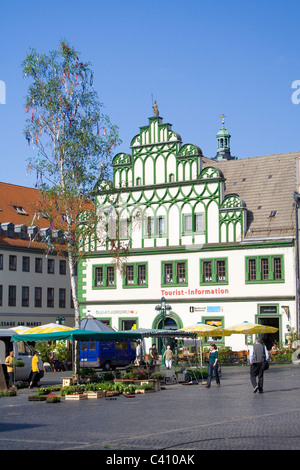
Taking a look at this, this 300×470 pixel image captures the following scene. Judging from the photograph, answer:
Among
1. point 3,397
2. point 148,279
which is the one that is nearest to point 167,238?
point 148,279

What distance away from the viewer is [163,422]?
17328 millimetres

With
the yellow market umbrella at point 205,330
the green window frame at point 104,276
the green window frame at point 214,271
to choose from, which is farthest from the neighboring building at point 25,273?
the yellow market umbrella at point 205,330

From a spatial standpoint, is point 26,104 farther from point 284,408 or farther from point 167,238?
point 284,408

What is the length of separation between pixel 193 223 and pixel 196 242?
1324mm

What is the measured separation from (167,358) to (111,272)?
18.1m

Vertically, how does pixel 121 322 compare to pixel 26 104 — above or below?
below

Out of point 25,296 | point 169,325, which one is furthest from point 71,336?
point 25,296

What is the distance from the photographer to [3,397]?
27578 mm

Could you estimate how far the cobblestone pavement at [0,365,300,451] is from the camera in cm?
1367

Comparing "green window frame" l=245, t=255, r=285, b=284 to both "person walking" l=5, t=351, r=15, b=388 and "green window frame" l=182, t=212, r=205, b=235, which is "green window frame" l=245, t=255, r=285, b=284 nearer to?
"green window frame" l=182, t=212, r=205, b=235

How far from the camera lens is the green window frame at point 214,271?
5441cm

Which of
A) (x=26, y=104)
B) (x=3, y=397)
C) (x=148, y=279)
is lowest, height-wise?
(x=3, y=397)

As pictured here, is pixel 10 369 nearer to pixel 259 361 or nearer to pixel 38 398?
pixel 38 398

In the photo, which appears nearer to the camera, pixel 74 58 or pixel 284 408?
pixel 284 408
